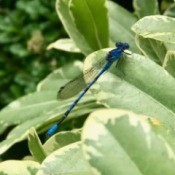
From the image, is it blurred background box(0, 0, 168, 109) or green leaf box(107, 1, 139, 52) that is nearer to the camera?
green leaf box(107, 1, 139, 52)

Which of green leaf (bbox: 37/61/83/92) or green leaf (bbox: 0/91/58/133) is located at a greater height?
green leaf (bbox: 0/91/58/133)

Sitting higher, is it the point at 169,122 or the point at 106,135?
the point at 106,135

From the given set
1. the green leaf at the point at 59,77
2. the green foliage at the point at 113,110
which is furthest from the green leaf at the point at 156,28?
the green leaf at the point at 59,77

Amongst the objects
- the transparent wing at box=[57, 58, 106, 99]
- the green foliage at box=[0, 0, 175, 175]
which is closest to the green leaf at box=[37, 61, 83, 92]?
the green foliage at box=[0, 0, 175, 175]

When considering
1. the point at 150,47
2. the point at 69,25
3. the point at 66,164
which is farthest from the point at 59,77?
the point at 66,164

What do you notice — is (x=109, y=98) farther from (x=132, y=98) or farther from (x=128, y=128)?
(x=128, y=128)

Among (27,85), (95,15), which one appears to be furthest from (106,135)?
(27,85)

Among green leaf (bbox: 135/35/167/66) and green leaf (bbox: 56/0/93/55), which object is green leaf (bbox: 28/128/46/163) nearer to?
green leaf (bbox: 135/35/167/66)
